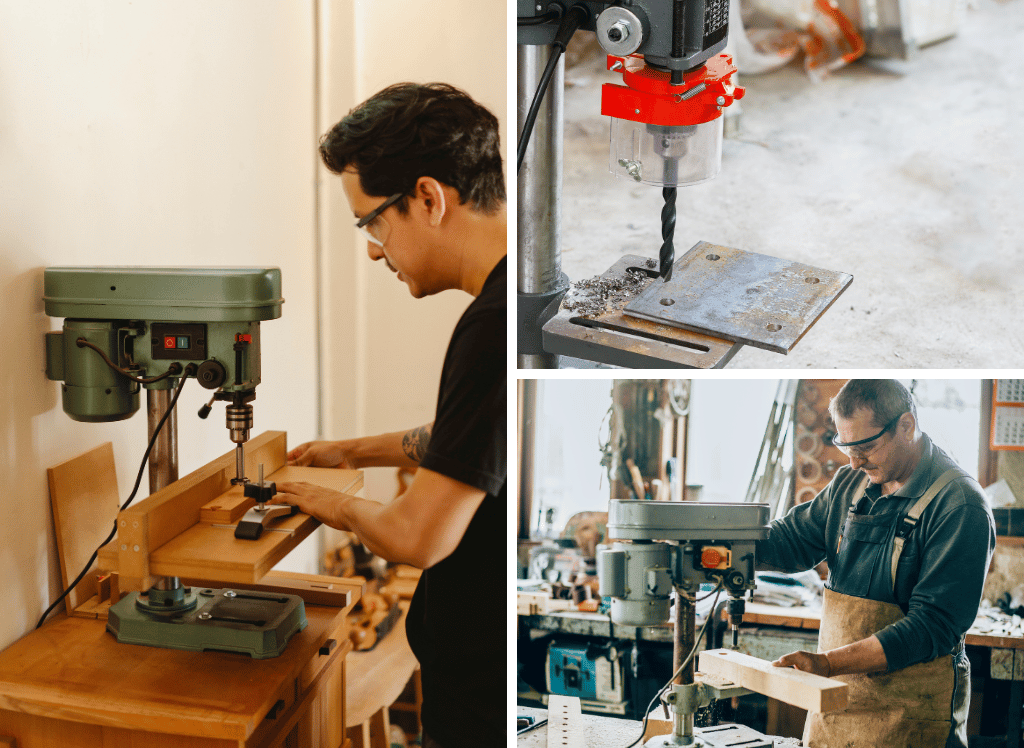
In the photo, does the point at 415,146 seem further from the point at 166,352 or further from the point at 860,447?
the point at 860,447

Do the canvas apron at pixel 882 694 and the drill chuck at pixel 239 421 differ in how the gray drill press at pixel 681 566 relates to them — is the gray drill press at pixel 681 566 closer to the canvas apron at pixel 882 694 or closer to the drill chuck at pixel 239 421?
the canvas apron at pixel 882 694

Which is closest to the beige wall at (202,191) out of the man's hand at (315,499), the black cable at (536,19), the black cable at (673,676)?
the man's hand at (315,499)

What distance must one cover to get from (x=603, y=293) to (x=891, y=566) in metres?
0.56

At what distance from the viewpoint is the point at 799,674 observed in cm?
127

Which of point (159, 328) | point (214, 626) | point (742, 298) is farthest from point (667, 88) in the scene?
point (214, 626)

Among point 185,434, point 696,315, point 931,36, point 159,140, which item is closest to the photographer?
point 696,315

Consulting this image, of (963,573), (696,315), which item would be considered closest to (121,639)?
(696,315)

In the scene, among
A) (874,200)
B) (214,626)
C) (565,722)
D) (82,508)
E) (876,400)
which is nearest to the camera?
(876,400)

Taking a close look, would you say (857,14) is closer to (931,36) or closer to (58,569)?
(931,36)

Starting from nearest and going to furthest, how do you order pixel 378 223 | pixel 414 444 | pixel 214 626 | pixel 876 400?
pixel 876 400 < pixel 378 223 < pixel 214 626 < pixel 414 444

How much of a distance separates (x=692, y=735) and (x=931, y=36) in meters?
4.64

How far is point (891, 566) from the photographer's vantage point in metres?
1.23

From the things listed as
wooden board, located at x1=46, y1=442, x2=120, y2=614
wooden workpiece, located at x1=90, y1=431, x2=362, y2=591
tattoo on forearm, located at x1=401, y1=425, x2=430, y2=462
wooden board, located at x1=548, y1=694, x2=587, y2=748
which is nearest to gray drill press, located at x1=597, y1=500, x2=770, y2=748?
wooden board, located at x1=548, y1=694, x2=587, y2=748

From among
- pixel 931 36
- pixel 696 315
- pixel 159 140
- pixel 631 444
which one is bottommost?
pixel 631 444
